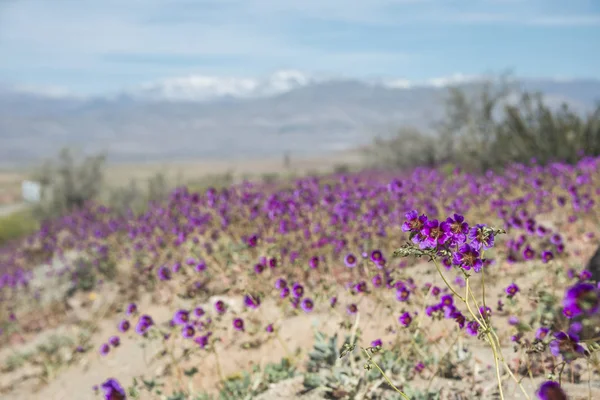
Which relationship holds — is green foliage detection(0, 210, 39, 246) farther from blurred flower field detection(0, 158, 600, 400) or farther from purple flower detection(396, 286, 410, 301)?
purple flower detection(396, 286, 410, 301)

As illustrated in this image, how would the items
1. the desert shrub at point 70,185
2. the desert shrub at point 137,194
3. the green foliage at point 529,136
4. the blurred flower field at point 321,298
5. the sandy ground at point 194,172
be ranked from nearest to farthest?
the blurred flower field at point 321,298 → the green foliage at point 529,136 → the desert shrub at point 137,194 → the desert shrub at point 70,185 → the sandy ground at point 194,172

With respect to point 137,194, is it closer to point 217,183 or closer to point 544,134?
point 217,183

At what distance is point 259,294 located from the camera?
3980 millimetres

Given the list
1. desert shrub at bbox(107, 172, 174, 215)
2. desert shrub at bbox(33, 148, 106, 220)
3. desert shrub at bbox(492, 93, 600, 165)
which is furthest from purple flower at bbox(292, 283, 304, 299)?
desert shrub at bbox(33, 148, 106, 220)

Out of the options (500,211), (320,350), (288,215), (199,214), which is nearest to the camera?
(320,350)

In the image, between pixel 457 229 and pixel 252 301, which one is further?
pixel 252 301

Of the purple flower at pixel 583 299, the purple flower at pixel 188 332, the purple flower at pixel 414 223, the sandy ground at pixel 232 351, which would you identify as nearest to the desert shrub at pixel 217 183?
the sandy ground at pixel 232 351

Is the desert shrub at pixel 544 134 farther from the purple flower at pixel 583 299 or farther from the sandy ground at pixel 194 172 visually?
the purple flower at pixel 583 299

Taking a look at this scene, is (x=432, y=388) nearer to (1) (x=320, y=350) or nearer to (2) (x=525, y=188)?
(1) (x=320, y=350)

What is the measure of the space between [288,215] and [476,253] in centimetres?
419

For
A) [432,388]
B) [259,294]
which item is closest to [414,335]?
[432,388]

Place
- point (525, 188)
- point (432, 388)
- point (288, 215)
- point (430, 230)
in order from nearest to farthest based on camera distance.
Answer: point (430, 230), point (432, 388), point (288, 215), point (525, 188)

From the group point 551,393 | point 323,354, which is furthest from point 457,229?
point 323,354

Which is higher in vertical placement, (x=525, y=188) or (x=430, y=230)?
(x=430, y=230)
